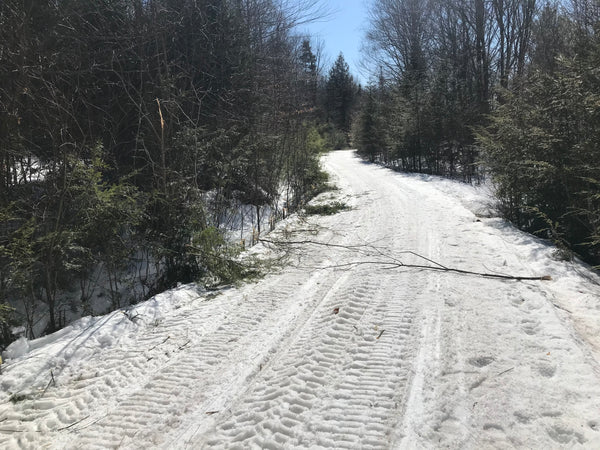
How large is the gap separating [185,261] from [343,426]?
150 inches

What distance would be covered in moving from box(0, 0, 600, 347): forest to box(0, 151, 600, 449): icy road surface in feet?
3.28

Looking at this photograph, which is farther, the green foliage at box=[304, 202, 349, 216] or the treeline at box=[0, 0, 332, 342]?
the green foliage at box=[304, 202, 349, 216]

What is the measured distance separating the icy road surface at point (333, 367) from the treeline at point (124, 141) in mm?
1024

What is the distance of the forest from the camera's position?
14.9 feet

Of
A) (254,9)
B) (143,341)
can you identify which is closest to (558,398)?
(143,341)

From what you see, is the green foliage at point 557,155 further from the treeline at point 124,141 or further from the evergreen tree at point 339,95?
the evergreen tree at point 339,95

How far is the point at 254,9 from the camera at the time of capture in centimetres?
1064

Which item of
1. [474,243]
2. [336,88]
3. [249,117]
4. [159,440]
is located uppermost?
[336,88]

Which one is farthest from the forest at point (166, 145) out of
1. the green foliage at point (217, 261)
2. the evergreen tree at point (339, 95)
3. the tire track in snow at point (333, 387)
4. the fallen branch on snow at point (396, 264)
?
the evergreen tree at point (339, 95)

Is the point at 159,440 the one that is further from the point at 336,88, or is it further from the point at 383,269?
the point at 336,88

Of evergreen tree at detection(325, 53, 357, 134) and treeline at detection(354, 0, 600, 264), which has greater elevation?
evergreen tree at detection(325, 53, 357, 134)

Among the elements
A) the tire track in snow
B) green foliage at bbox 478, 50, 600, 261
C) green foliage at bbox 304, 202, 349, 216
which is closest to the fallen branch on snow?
the tire track in snow

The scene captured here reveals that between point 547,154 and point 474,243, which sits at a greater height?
point 547,154

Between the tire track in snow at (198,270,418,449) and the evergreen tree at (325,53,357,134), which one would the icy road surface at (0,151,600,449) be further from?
the evergreen tree at (325,53,357,134)
